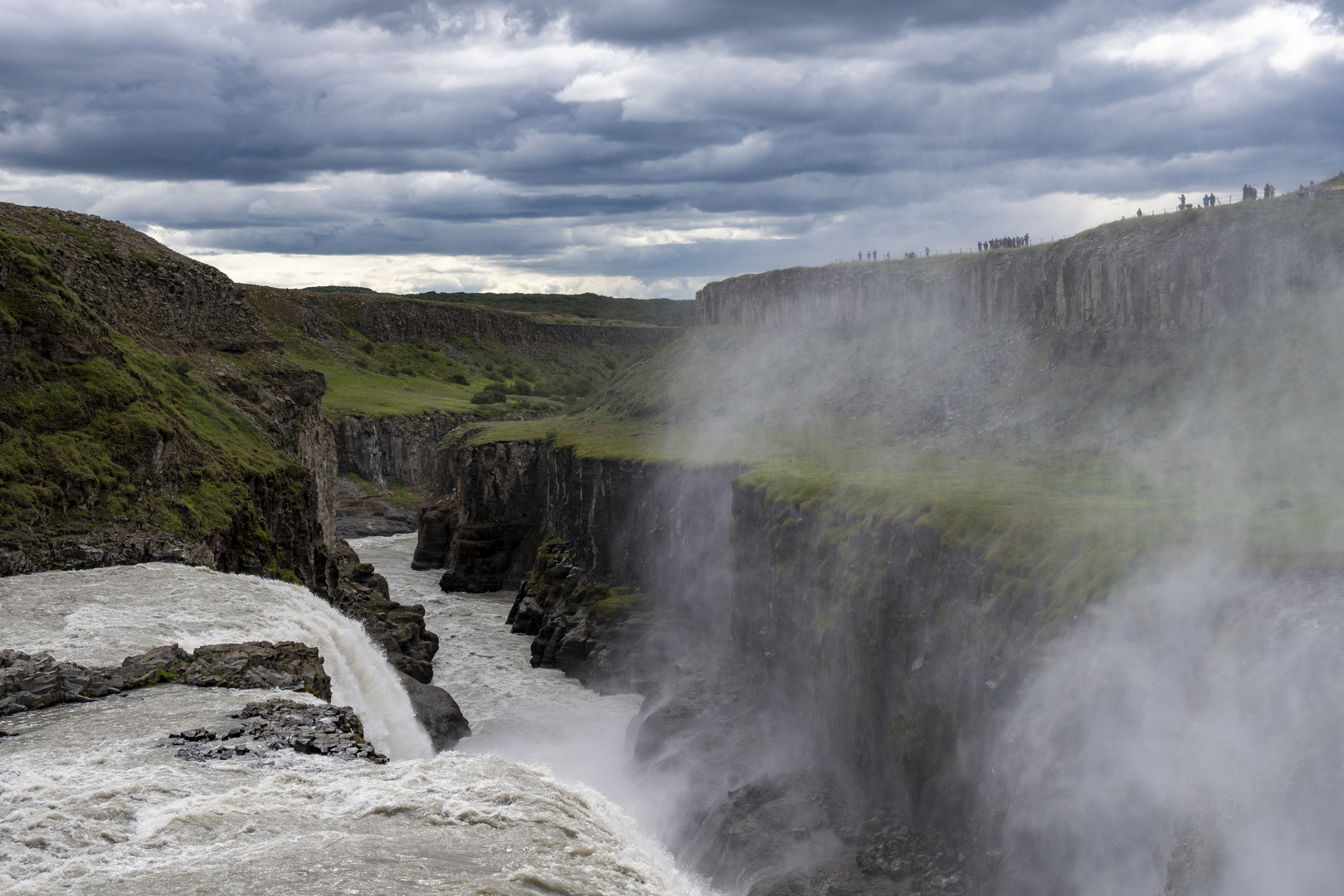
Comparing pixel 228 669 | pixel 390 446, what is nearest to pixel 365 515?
pixel 390 446

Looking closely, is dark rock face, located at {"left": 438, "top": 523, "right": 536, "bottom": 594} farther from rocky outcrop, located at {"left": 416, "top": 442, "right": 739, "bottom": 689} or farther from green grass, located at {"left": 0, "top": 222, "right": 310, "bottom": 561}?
green grass, located at {"left": 0, "top": 222, "right": 310, "bottom": 561}

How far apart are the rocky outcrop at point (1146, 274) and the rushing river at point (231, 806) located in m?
50.6

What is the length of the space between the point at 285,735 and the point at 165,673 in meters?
6.27

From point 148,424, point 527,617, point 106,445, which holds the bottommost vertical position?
point 527,617

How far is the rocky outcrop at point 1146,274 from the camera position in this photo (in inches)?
2226

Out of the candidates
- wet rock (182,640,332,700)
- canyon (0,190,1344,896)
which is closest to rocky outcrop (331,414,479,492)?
canyon (0,190,1344,896)

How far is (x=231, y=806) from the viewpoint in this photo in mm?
18688

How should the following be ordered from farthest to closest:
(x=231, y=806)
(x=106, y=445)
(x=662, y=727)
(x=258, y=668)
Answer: (x=662, y=727) < (x=106, y=445) < (x=258, y=668) < (x=231, y=806)

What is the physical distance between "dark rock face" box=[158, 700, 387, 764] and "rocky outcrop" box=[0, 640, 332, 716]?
291 cm

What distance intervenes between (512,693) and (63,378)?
99.6 ft

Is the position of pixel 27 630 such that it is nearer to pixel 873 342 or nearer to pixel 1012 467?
pixel 1012 467

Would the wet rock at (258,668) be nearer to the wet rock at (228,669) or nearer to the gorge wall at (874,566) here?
the wet rock at (228,669)

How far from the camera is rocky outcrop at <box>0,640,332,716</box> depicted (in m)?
24.2

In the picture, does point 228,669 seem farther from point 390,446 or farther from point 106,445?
point 390,446
